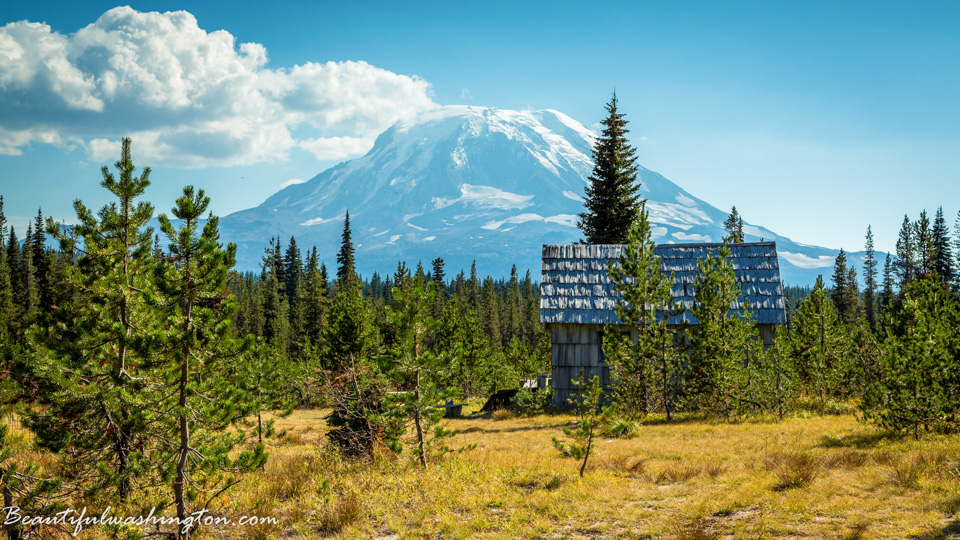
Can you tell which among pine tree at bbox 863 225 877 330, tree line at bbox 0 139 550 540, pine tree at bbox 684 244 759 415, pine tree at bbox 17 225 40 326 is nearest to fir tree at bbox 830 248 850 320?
pine tree at bbox 863 225 877 330

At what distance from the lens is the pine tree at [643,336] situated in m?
16.1

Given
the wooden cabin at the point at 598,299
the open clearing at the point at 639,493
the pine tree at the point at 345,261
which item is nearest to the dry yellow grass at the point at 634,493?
the open clearing at the point at 639,493

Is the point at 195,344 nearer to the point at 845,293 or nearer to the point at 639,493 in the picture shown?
the point at 639,493

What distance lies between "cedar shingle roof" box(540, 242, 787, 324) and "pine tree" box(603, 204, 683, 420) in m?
2.37

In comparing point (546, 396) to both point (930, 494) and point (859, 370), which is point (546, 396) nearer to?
point (859, 370)

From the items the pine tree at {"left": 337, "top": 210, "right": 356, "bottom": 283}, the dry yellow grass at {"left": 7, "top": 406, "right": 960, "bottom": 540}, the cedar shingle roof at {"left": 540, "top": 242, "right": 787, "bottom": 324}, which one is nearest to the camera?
the dry yellow grass at {"left": 7, "top": 406, "right": 960, "bottom": 540}

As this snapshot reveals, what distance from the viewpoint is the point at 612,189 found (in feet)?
101

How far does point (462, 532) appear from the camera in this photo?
7145mm

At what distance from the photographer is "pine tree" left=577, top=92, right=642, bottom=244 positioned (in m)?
30.8

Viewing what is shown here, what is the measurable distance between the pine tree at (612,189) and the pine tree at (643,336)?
14263 millimetres

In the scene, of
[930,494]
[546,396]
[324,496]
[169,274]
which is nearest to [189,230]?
[169,274]

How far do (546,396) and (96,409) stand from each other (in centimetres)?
1409

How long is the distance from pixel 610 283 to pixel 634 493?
1193cm

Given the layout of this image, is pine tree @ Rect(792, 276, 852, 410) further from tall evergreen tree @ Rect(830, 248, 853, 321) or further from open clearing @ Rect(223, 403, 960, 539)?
tall evergreen tree @ Rect(830, 248, 853, 321)
